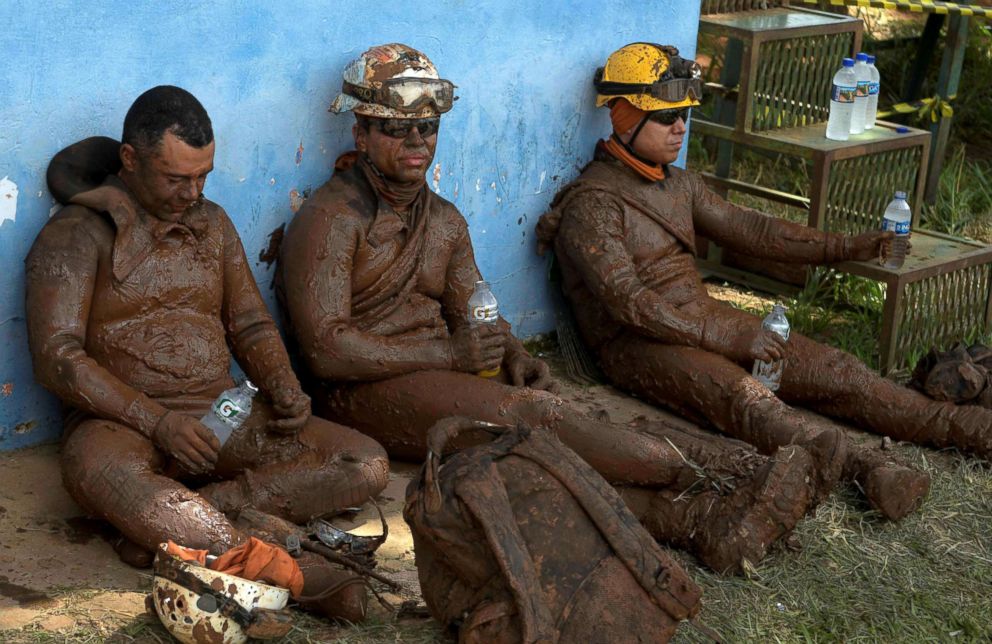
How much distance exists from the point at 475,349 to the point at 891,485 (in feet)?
5.75

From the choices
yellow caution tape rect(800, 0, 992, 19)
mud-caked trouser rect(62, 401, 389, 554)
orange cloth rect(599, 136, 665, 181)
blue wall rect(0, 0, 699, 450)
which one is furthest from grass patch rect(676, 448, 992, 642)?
yellow caution tape rect(800, 0, 992, 19)

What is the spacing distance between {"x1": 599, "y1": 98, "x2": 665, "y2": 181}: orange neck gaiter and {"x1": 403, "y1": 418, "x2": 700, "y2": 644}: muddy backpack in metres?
2.74

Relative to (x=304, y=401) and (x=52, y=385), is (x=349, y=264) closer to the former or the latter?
(x=304, y=401)

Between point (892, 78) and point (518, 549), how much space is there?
323 inches

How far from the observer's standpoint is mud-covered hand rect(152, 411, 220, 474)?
4715mm

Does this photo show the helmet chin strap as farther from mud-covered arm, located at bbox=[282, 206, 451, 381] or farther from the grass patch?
the grass patch

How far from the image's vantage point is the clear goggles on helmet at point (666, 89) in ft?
21.1

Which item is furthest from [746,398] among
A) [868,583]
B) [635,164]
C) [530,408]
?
[635,164]

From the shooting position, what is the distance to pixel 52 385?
479 centimetres

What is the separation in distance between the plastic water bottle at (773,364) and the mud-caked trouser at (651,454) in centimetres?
101

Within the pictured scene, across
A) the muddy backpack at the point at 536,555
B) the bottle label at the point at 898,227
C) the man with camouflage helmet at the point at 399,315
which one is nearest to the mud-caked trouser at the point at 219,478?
the man with camouflage helmet at the point at 399,315

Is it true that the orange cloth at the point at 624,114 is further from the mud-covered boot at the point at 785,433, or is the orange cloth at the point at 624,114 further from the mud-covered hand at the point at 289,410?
the mud-covered hand at the point at 289,410

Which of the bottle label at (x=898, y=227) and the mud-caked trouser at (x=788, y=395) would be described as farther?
the bottle label at (x=898, y=227)

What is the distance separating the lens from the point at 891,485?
17.6 ft
